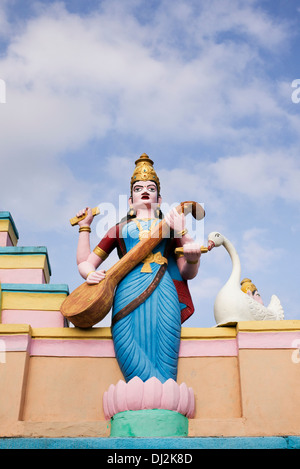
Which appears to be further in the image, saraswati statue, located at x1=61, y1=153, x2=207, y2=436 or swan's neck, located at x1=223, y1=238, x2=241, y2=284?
swan's neck, located at x1=223, y1=238, x2=241, y2=284

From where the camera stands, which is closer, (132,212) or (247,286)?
(132,212)

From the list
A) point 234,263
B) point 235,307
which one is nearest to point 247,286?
point 234,263

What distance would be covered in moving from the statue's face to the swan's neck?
2.90ft

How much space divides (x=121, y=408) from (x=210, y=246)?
189 cm

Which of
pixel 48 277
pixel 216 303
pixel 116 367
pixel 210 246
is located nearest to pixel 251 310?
pixel 216 303

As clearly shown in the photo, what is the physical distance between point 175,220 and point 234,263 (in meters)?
0.91

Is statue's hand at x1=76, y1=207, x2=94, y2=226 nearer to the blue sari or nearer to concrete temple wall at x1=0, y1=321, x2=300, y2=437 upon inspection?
the blue sari

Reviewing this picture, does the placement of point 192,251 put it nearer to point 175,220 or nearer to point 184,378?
point 175,220

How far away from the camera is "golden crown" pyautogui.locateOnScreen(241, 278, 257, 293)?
6.71 m

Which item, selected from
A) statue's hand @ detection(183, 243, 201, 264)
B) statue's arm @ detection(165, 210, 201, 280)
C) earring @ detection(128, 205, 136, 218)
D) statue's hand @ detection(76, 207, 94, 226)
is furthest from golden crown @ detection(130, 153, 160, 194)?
statue's hand @ detection(183, 243, 201, 264)

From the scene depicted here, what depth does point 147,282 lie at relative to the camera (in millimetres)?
5387

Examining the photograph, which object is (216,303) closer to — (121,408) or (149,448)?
(121,408)
